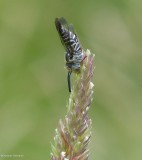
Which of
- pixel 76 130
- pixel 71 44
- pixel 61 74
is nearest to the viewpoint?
pixel 76 130

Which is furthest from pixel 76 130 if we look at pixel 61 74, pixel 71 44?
pixel 61 74

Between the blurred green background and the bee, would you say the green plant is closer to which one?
the bee

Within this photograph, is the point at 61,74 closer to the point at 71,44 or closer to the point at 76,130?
the point at 71,44

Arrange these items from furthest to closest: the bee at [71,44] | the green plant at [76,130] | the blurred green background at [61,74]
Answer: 1. the blurred green background at [61,74]
2. the bee at [71,44]
3. the green plant at [76,130]

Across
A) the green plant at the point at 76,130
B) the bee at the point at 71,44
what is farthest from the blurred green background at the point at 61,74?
the green plant at the point at 76,130

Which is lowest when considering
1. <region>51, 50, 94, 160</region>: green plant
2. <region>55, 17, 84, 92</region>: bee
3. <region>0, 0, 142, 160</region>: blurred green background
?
<region>51, 50, 94, 160</region>: green plant

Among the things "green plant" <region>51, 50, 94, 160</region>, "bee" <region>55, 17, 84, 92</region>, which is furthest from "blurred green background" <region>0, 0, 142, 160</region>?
"green plant" <region>51, 50, 94, 160</region>

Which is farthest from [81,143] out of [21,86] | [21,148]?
[21,86]

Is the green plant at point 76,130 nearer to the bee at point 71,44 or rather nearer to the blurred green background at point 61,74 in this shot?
the bee at point 71,44
